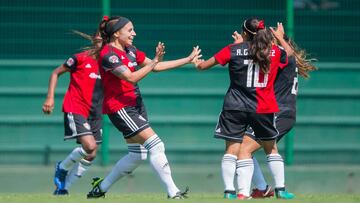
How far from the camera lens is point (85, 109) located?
13.4 meters

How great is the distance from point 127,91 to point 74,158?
84.8 inches

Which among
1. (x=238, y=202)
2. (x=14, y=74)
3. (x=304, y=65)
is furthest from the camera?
(x=14, y=74)

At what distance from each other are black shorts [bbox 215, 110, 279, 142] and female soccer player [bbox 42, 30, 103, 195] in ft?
6.75

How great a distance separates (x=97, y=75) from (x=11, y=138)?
9.84ft

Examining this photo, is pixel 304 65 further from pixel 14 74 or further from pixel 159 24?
pixel 14 74

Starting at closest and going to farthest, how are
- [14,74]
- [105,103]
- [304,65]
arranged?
[105,103], [304,65], [14,74]

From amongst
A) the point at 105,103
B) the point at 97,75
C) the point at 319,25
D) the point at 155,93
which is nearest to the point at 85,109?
the point at 97,75

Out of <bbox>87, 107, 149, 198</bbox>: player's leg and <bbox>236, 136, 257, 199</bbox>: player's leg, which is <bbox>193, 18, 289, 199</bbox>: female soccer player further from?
<bbox>87, 107, 149, 198</bbox>: player's leg

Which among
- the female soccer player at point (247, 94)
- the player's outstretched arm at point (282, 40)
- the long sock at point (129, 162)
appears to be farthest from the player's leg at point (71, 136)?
the player's outstretched arm at point (282, 40)

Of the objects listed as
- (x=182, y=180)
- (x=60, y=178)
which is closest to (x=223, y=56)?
(x=60, y=178)

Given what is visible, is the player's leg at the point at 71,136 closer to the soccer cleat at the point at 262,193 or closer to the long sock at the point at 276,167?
the soccer cleat at the point at 262,193

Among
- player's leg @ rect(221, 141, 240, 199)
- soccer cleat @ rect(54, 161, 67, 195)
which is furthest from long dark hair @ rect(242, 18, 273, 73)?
soccer cleat @ rect(54, 161, 67, 195)

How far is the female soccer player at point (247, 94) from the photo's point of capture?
37.7 ft

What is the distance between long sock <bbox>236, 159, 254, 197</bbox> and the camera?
37.9ft
